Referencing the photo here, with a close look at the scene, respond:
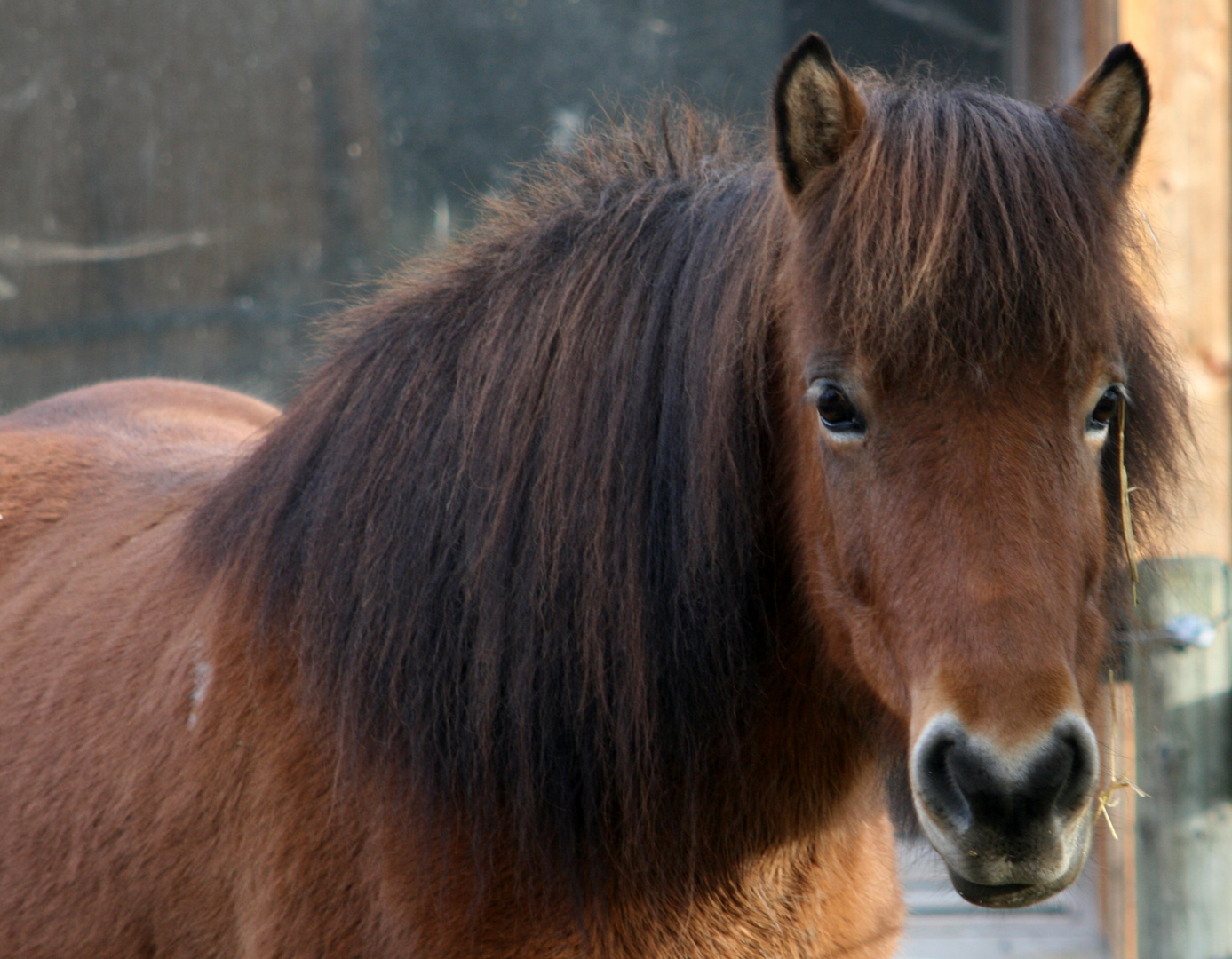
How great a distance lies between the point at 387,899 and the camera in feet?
4.84

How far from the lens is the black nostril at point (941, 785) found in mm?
1143

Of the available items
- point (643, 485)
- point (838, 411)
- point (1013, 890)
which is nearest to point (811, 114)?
point (838, 411)

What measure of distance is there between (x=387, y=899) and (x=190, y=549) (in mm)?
732

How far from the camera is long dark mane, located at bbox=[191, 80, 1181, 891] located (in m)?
1.31

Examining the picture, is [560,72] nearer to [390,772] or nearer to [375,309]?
[375,309]

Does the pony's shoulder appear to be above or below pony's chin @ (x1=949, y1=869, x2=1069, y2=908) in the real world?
above

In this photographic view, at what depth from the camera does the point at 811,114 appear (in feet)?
4.51

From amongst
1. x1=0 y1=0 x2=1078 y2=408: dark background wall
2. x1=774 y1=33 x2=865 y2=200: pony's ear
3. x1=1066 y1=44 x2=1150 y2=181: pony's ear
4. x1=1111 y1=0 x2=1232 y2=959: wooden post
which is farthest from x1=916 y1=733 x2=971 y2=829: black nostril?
x1=0 y1=0 x2=1078 y2=408: dark background wall

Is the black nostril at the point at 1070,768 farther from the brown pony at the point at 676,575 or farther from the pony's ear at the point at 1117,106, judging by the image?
the pony's ear at the point at 1117,106

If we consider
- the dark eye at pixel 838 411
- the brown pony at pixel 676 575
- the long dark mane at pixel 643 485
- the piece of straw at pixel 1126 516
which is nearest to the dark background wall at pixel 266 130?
the brown pony at pixel 676 575

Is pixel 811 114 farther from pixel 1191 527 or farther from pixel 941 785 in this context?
pixel 1191 527

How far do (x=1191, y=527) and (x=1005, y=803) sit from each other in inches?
77.0

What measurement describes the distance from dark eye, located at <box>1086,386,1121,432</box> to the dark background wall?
2885mm

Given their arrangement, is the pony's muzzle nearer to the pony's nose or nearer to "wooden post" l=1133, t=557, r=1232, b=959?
the pony's nose
